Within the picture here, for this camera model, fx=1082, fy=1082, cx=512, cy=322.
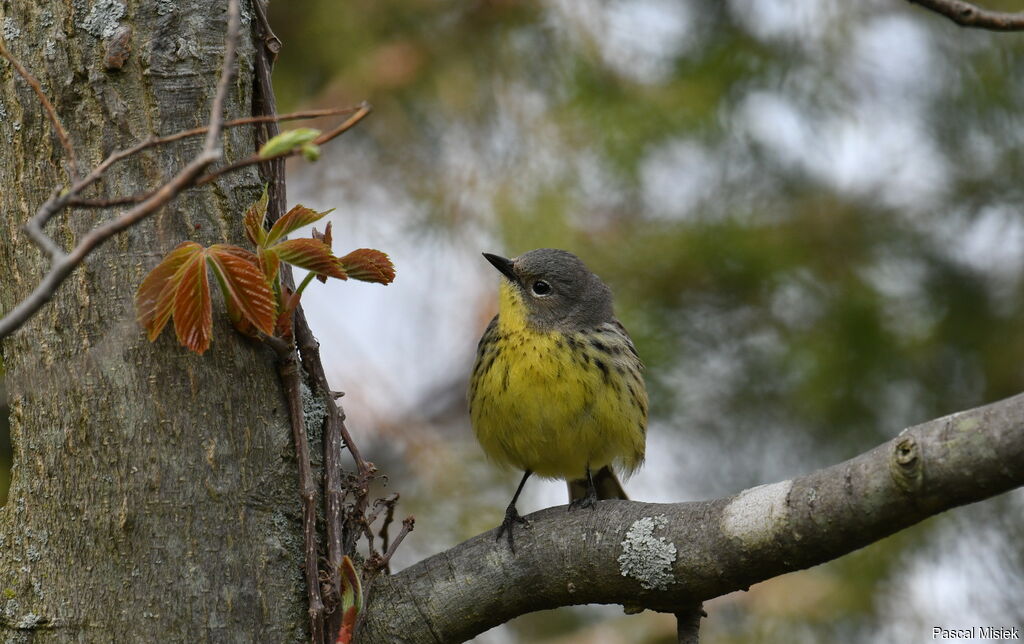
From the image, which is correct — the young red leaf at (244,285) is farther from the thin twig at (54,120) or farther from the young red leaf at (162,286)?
the thin twig at (54,120)

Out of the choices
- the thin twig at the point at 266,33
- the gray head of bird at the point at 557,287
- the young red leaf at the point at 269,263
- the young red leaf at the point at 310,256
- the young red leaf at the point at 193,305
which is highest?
the gray head of bird at the point at 557,287

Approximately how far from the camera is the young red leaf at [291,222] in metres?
2.58

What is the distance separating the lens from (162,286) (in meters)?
2.44

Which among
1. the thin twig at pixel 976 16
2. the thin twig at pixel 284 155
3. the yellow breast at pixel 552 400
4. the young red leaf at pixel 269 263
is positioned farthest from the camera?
the yellow breast at pixel 552 400

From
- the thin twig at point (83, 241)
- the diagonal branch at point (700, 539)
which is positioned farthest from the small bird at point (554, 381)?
the thin twig at point (83, 241)

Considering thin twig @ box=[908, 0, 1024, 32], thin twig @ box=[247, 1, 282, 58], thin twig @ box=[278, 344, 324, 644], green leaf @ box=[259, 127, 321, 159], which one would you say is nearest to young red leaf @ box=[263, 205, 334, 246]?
thin twig @ box=[278, 344, 324, 644]

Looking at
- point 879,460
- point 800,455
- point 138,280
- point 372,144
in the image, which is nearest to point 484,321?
point 372,144

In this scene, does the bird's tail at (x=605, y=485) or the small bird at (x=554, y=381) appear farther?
the bird's tail at (x=605, y=485)

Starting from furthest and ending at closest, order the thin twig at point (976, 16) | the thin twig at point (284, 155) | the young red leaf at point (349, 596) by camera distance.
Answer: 1. the young red leaf at point (349, 596)
2. the thin twig at point (976, 16)
3. the thin twig at point (284, 155)

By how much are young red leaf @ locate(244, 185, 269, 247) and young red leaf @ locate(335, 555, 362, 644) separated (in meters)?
0.81

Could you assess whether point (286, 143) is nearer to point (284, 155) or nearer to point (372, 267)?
point (284, 155)

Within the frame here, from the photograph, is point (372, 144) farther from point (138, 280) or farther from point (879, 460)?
point (879, 460)

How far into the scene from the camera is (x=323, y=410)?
2.88 m

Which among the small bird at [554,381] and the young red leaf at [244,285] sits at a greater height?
the small bird at [554,381]
